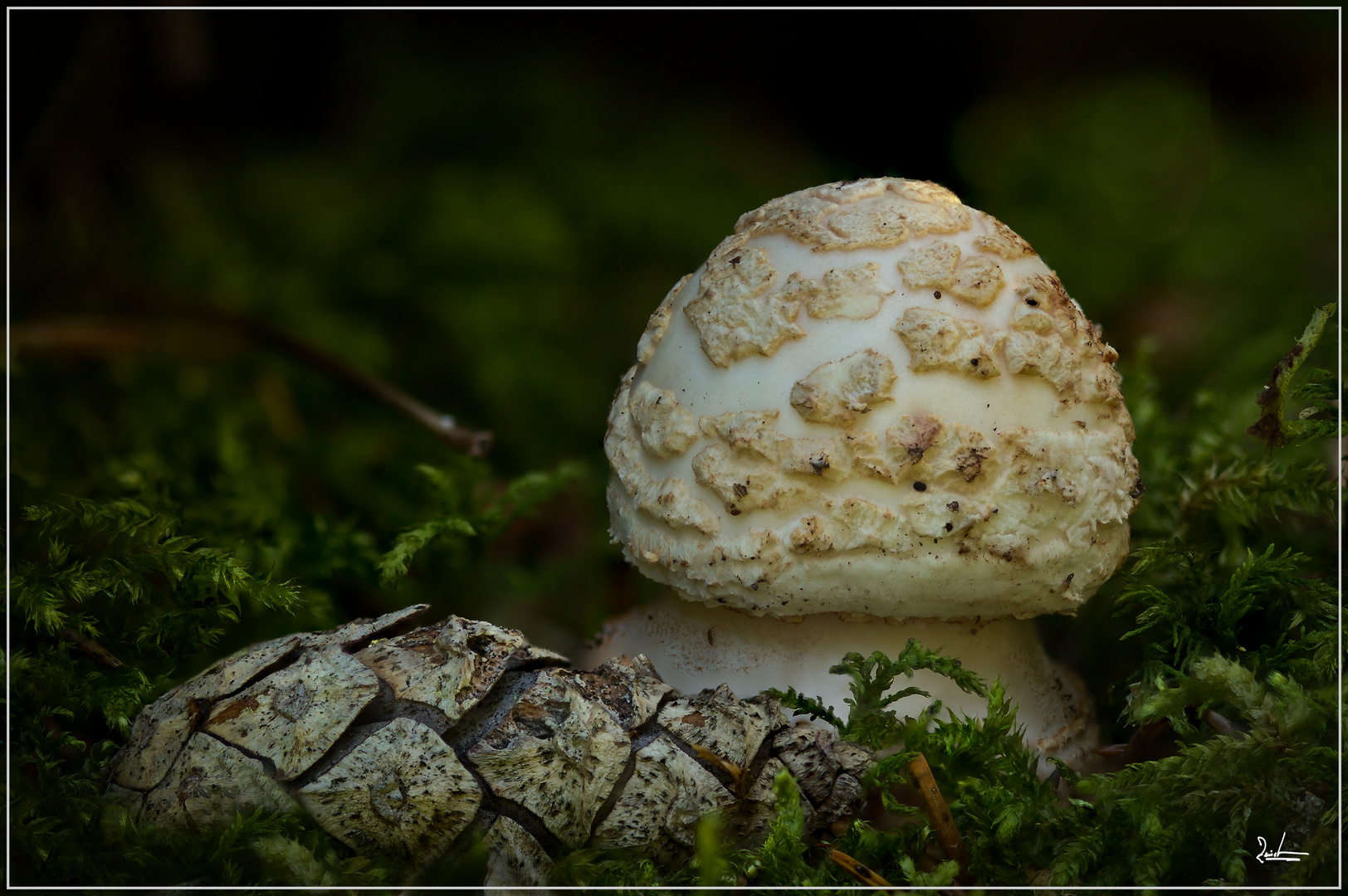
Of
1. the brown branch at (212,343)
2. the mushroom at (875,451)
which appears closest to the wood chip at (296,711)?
the mushroom at (875,451)

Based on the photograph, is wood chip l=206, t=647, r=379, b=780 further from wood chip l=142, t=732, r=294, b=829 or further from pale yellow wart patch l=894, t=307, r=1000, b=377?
pale yellow wart patch l=894, t=307, r=1000, b=377

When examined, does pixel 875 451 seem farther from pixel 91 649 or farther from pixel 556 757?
pixel 91 649

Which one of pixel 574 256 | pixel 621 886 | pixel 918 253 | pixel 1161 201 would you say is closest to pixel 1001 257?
pixel 918 253

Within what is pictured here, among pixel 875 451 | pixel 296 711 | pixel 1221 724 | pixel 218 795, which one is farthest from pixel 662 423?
pixel 1221 724

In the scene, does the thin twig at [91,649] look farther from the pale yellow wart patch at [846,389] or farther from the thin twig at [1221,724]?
the thin twig at [1221,724]
